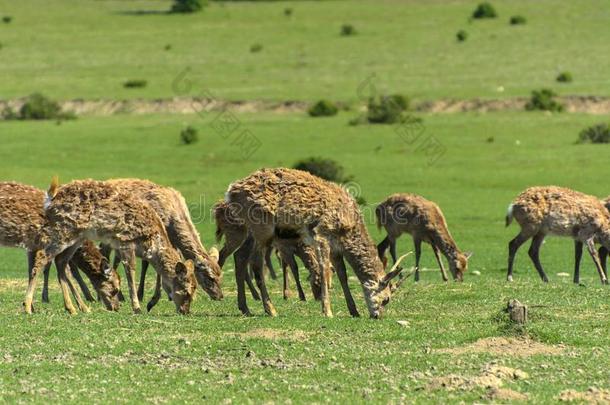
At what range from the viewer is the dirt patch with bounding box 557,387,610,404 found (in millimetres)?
11727

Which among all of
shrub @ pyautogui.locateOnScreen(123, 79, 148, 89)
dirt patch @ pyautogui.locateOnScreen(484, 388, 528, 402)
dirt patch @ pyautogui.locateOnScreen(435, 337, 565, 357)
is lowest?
dirt patch @ pyautogui.locateOnScreen(435, 337, 565, 357)

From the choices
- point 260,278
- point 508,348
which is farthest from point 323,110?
point 508,348

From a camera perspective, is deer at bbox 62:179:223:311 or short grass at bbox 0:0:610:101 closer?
deer at bbox 62:179:223:311

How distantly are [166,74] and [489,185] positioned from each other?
2796cm

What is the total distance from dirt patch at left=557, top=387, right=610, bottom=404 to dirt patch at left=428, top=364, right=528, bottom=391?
2.37 ft

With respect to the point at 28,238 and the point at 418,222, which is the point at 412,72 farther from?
the point at 28,238

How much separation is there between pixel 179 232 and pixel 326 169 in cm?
1988

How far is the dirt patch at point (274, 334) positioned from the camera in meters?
15.1

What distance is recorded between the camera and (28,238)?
61.0 ft

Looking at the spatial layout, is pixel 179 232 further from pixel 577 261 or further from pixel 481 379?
pixel 577 261

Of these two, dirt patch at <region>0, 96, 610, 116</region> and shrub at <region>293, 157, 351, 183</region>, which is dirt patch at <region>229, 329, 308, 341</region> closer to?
shrub at <region>293, 157, 351, 183</region>

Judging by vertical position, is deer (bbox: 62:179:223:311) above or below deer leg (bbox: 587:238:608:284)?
above

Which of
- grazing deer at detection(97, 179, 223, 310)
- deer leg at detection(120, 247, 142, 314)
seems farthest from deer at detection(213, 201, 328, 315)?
deer leg at detection(120, 247, 142, 314)

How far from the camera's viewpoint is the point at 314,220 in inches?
693
